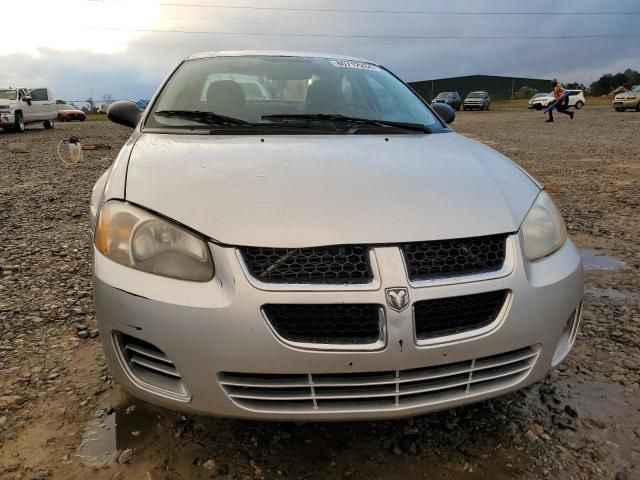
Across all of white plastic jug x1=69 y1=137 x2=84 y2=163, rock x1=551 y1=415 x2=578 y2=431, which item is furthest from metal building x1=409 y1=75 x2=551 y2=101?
rock x1=551 y1=415 x2=578 y2=431

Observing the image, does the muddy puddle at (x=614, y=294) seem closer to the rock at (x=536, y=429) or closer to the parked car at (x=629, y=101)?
the rock at (x=536, y=429)

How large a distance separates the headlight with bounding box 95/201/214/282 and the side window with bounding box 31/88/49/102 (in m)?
20.2

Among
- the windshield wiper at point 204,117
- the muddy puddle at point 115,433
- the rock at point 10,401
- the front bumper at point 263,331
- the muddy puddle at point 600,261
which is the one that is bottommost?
the rock at point 10,401

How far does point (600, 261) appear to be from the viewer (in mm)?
3791

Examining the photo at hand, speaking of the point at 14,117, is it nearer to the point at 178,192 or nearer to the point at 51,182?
the point at 51,182

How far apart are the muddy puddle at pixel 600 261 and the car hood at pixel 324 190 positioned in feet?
6.08

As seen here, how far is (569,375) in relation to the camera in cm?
233

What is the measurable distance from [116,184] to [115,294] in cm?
46

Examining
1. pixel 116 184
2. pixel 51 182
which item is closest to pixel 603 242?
pixel 116 184

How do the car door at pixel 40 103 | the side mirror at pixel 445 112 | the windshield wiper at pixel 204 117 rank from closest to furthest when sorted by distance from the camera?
the windshield wiper at pixel 204 117
the side mirror at pixel 445 112
the car door at pixel 40 103

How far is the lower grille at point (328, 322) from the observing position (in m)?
1.49

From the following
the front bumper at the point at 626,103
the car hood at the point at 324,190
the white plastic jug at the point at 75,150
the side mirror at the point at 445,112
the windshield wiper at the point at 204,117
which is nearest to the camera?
the car hood at the point at 324,190

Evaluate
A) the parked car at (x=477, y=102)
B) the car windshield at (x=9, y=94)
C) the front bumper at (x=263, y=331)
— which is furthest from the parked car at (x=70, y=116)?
the front bumper at (x=263, y=331)

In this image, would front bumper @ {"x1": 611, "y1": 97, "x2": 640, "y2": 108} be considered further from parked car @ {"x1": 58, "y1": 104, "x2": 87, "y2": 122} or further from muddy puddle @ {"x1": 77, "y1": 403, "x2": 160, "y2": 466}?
parked car @ {"x1": 58, "y1": 104, "x2": 87, "y2": 122}
